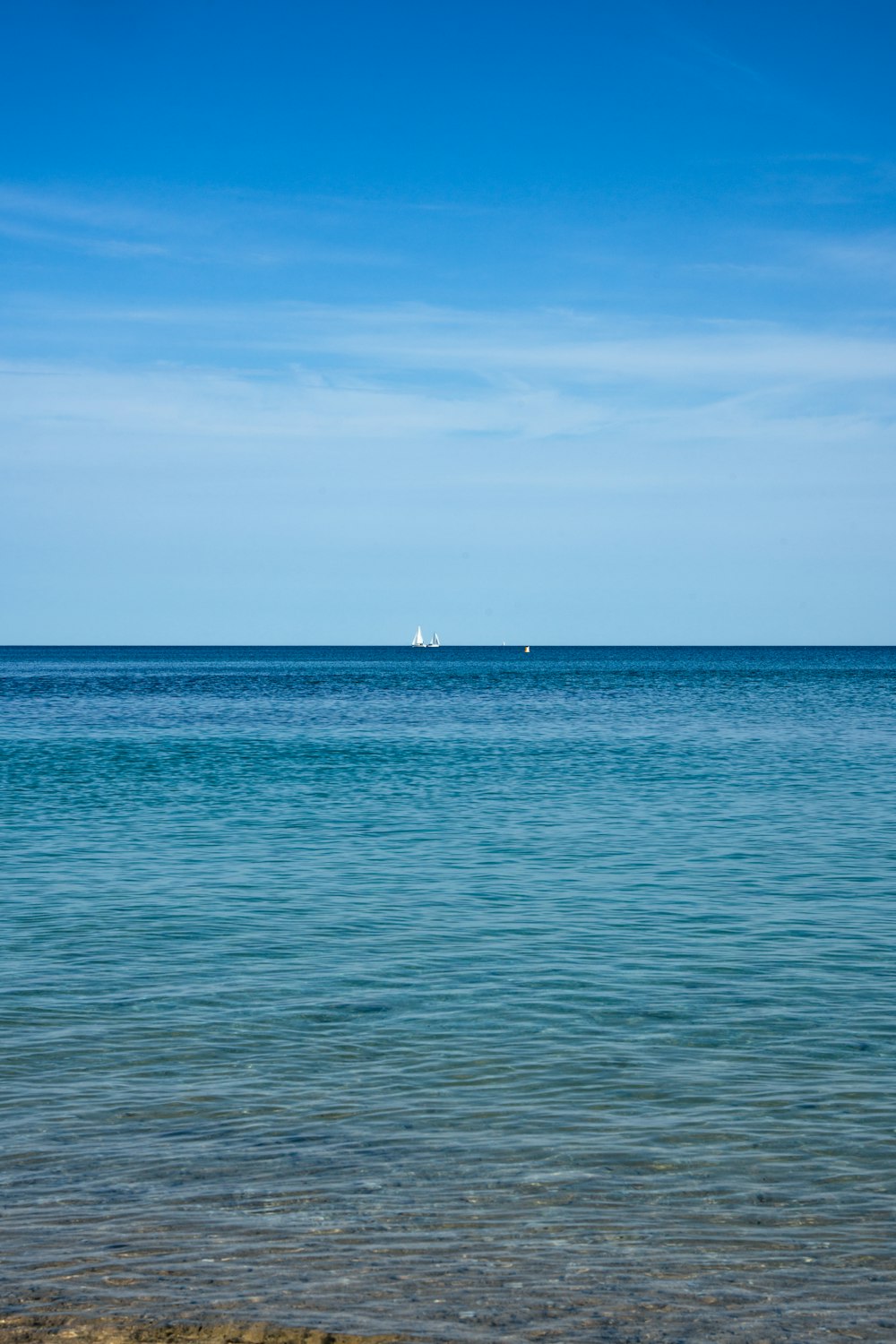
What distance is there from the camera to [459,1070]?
9.69 metres

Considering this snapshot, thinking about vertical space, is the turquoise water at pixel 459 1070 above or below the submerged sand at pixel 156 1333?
below

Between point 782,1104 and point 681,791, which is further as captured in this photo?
point 681,791

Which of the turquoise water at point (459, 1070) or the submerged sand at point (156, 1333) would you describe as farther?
the turquoise water at point (459, 1070)

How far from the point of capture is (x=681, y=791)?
29109 mm

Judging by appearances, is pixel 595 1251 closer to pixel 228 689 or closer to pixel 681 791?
pixel 681 791

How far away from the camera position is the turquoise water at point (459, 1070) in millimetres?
6406

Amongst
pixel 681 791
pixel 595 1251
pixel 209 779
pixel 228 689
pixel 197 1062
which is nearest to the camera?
pixel 595 1251

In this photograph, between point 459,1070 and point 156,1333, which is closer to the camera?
point 156,1333

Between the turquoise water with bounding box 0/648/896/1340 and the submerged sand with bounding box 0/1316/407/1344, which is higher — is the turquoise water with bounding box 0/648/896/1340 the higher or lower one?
the lower one

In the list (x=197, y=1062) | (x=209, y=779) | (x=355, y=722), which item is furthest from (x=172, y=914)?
(x=355, y=722)

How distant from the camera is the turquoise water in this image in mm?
6406

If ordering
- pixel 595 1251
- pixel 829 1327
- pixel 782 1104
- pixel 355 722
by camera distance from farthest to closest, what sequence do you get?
pixel 355 722
pixel 782 1104
pixel 595 1251
pixel 829 1327

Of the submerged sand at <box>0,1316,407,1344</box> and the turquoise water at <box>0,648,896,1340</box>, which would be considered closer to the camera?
the submerged sand at <box>0,1316,407,1344</box>

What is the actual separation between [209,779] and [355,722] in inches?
892
